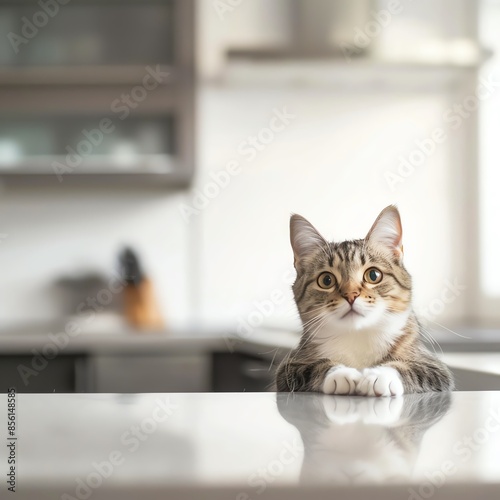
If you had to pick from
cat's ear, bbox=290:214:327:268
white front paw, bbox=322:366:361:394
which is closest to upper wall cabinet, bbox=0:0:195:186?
cat's ear, bbox=290:214:327:268

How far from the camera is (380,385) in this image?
27.3 inches

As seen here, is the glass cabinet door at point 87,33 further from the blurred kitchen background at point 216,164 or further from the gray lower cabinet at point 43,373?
the gray lower cabinet at point 43,373

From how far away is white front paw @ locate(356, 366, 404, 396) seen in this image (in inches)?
27.3

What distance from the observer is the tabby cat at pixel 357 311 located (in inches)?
29.6

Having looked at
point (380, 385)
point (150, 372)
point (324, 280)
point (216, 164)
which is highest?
point (216, 164)

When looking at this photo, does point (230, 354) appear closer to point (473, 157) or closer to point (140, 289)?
point (140, 289)

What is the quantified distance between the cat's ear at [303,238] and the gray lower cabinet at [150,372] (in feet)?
4.21

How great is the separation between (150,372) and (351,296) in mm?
1389

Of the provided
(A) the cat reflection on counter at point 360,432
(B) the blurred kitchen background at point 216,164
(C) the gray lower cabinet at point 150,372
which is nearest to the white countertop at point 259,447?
(A) the cat reflection on counter at point 360,432

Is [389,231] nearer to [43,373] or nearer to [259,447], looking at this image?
[259,447]

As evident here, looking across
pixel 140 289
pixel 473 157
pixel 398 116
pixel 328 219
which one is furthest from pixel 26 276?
pixel 473 157

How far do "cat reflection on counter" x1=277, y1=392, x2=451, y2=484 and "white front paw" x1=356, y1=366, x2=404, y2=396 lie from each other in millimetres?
13

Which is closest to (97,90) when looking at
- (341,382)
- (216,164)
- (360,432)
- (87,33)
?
(87,33)

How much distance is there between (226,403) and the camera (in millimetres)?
664
